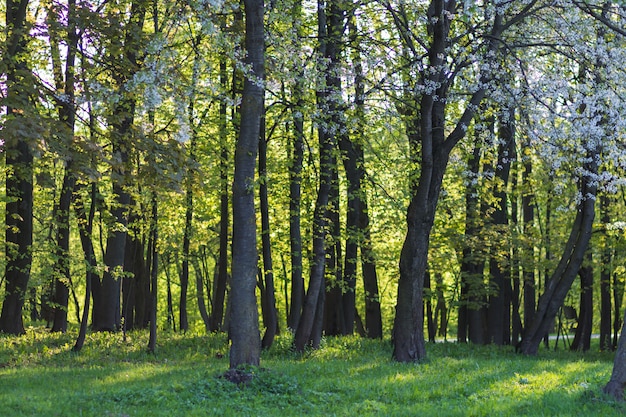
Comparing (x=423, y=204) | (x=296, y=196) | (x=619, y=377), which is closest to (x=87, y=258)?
(x=296, y=196)

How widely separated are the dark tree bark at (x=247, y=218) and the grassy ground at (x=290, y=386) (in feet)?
1.72

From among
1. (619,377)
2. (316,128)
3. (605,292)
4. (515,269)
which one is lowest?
(619,377)

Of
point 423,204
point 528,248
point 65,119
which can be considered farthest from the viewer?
point 528,248

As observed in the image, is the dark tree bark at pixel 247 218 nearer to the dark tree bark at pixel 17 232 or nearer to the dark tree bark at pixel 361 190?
the dark tree bark at pixel 361 190

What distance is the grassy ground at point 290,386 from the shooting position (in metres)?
10.0

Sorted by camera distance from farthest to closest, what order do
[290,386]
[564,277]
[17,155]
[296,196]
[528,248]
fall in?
[528,248]
[564,277]
[296,196]
[17,155]
[290,386]

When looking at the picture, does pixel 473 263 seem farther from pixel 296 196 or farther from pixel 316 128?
pixel 316 128

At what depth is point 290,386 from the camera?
11312mm

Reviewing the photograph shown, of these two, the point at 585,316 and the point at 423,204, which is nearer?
the point at 423,204

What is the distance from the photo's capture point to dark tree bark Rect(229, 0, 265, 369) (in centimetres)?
1177

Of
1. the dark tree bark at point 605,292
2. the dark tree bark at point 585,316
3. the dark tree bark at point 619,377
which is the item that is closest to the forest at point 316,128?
the dark tree bark at point 619,377

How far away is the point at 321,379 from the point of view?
12477mm

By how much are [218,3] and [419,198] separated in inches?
254

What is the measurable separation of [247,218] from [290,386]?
2.68m
